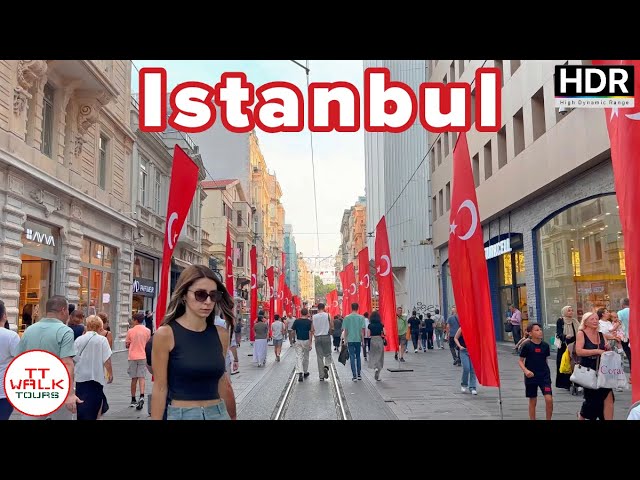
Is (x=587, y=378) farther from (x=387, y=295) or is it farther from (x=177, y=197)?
(x=387, y=295)

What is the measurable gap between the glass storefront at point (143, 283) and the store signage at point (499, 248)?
49.7ft

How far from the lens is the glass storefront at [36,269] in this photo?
50.4ft

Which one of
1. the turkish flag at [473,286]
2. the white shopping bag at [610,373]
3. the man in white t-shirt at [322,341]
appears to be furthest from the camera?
the man in white t-shirt at [322,341]

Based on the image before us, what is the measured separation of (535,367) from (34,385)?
6.04m

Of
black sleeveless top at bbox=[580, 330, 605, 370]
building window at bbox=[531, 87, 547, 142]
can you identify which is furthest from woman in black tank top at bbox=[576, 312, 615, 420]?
building window at bbox=[531, 87, 547, 142]

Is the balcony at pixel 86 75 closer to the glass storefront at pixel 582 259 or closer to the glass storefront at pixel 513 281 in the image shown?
the glass storefront at pixel 582 259

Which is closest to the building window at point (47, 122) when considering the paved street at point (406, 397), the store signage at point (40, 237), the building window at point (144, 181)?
the store signage at point (40, 237)

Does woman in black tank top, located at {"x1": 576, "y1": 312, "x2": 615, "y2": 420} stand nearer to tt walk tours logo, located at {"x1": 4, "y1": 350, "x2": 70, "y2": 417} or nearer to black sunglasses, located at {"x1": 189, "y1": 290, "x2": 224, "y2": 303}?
black sunglasses, located at {"x1": 189, "y1": 290, "x2": 224, "y2": 303}

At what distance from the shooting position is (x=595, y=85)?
19.4 feet

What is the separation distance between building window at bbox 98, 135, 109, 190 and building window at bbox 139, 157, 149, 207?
4.23 m

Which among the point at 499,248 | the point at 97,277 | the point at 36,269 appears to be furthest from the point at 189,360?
the point at 499,248

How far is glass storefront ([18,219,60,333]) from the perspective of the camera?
1535cm
